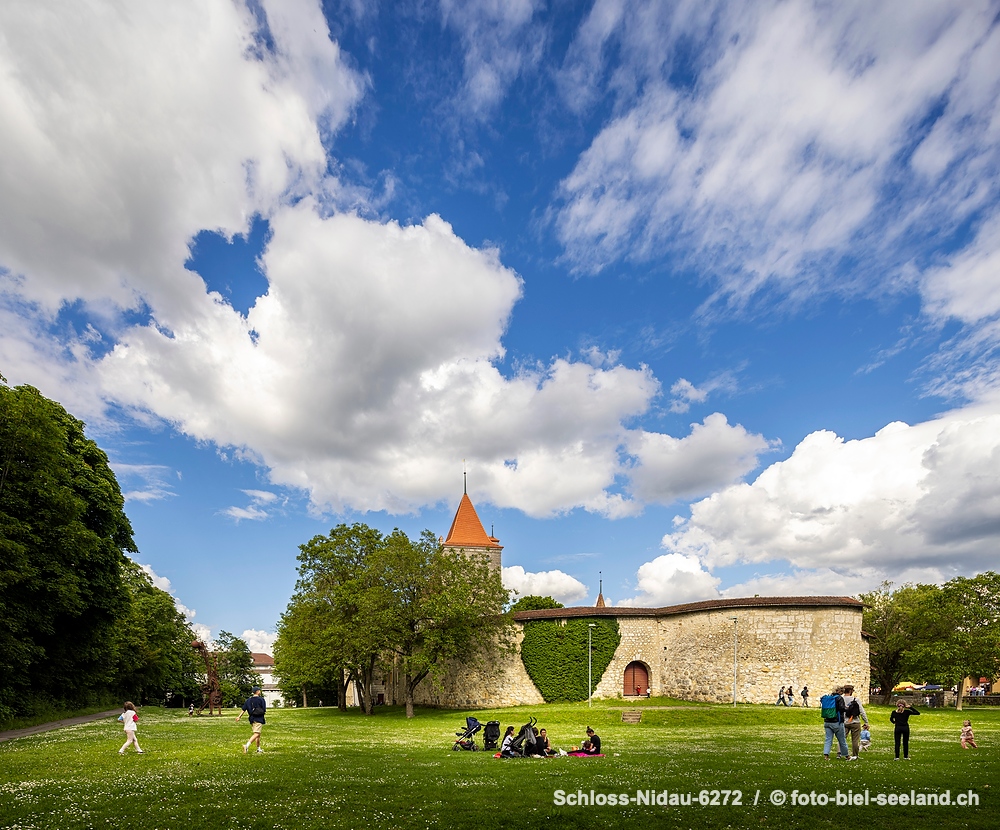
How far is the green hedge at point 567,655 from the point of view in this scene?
4394 centimetres

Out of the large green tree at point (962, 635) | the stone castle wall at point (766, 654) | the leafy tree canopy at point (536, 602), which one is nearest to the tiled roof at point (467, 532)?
the leafy tree canopy at point (536, 602)

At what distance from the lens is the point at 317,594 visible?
44.4 meters

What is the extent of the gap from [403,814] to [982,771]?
1248cm

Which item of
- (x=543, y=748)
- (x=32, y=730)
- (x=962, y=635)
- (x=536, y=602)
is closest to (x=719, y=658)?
(x=962, y=635)

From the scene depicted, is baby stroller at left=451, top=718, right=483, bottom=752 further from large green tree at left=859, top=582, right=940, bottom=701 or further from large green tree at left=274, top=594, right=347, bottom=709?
large green tree at left=859, top=582, right=940, bottom=701

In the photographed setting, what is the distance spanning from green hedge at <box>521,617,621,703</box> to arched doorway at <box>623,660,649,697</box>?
1.65 meters

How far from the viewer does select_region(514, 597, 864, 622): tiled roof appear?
37969mm

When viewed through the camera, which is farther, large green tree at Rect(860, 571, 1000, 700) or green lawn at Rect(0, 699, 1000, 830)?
large green tree at Rect(860, 571, 1000, 700)

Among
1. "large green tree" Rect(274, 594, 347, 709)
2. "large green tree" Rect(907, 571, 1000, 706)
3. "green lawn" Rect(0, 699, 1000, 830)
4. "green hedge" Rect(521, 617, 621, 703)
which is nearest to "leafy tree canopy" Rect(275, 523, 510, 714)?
"large green tree" Rect(274, 594, 347, 709)

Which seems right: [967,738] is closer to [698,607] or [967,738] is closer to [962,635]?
[698,607]

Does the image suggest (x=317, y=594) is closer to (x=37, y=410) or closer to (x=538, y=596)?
(x=37, y=410)

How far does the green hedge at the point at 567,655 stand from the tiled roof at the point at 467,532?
29.3 meters

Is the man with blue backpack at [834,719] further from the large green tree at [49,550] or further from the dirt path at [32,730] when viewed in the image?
the large green tree at [49,550]

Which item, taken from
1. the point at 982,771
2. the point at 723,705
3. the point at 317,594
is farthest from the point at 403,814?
the point at 317,594
